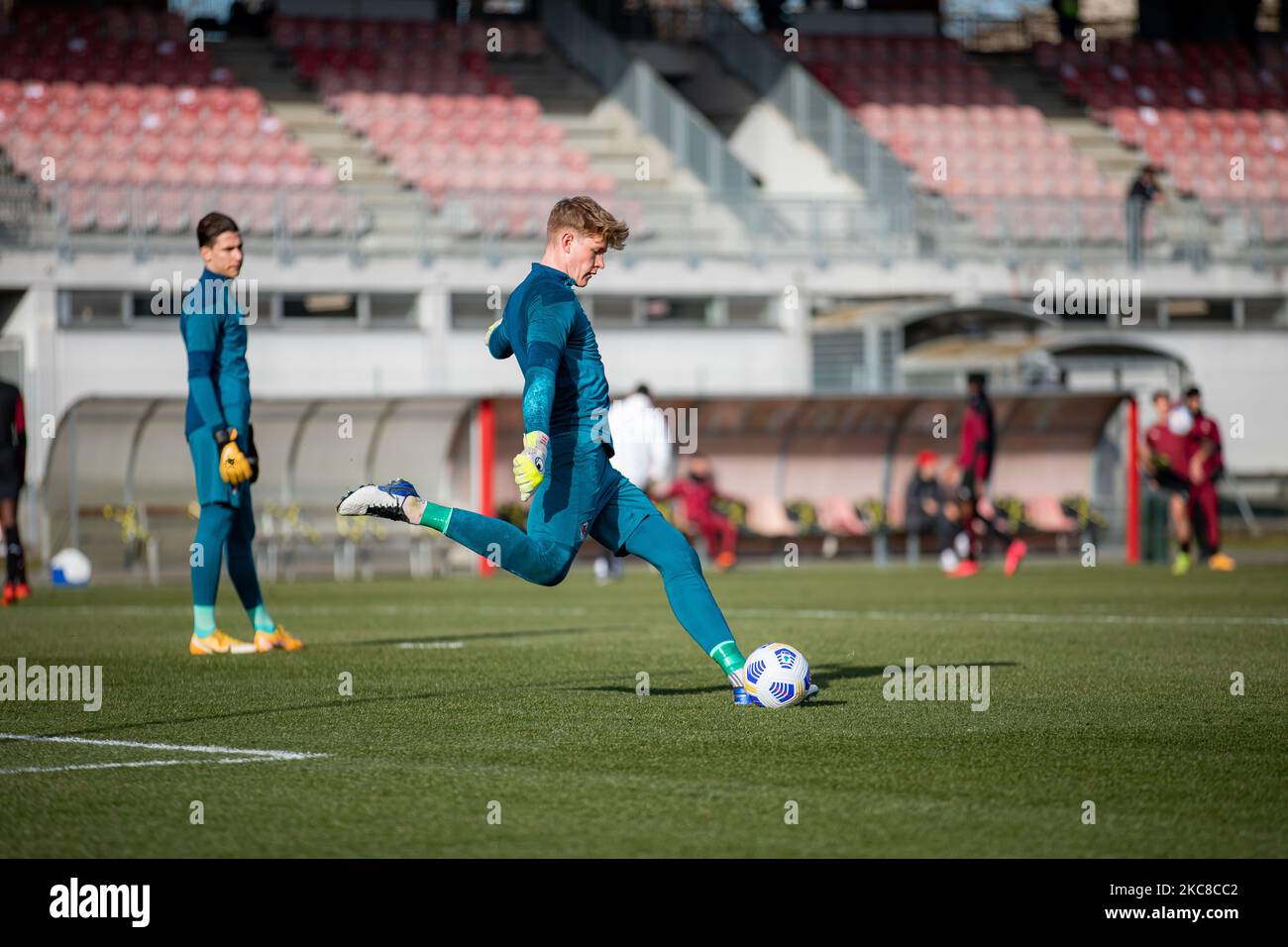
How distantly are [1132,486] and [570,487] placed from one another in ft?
66.8

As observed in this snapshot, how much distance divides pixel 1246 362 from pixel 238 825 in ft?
105

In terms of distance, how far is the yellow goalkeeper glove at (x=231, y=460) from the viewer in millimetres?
10641

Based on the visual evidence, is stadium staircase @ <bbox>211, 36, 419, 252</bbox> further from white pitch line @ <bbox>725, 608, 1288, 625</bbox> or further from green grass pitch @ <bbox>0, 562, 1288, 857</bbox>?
green grass pitch @ <bbox>0, 562, 1288, 857</bbox>

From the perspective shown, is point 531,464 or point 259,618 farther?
point 259,618

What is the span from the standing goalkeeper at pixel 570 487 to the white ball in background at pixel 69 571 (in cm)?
1451

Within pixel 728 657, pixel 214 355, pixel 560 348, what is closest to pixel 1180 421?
pixel 214 355

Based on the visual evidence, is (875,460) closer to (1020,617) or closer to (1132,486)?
(1132,486)

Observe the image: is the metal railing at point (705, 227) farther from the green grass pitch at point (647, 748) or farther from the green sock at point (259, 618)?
the green sock at point (259, 618)

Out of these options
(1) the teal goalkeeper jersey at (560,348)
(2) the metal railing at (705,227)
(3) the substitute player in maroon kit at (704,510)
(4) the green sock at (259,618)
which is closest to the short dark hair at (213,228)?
(4) the green sock at (259,618)

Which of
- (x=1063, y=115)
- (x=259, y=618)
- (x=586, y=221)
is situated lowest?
(x=259, y=618)

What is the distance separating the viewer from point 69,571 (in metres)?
21.7

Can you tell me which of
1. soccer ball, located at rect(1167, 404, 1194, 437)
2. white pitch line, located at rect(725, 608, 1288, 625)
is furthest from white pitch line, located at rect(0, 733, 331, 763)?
soccer ball, located at rect(1167, 404, 1194, 437)

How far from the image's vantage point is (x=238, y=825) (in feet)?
18.2
